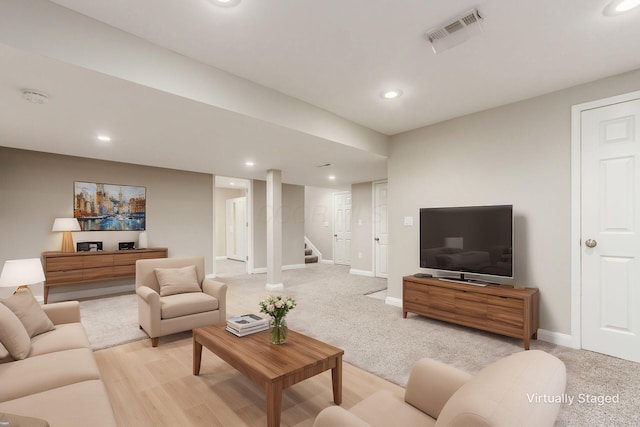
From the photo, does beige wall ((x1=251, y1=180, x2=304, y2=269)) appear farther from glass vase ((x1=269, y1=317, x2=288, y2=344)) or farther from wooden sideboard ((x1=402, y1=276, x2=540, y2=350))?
glass vase ((x1=269, y1=317, x2=288, y2=344))

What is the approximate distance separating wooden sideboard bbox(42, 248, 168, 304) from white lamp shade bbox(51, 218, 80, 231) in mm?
379

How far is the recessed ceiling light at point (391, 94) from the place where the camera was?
3186 mm

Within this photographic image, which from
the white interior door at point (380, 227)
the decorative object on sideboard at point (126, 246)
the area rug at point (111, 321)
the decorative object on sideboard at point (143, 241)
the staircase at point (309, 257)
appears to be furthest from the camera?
the staircase at point (309, 257)

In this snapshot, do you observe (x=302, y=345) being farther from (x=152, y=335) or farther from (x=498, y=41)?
(x=498, y=41)

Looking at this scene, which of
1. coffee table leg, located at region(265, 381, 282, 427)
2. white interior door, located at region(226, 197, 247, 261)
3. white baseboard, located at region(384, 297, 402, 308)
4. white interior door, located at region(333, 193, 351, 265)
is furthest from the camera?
white interior door, located at region(226, 197, 247, 261)

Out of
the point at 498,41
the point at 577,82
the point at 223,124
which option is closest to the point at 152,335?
the point at 223,124

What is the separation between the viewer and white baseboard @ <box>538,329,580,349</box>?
10.1ft

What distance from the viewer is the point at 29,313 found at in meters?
2.22

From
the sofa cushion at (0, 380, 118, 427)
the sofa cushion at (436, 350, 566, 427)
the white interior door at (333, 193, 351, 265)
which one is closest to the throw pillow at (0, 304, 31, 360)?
the sofa cushion at (0, 380, 118, 427)

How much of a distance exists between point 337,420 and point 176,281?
2.96 metres

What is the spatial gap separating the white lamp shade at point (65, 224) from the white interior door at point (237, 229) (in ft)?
15.1

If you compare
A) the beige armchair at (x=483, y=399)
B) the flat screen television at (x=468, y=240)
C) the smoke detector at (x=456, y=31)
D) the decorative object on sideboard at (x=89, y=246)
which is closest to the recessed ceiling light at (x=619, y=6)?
the smoke detector at (x=456, y=31)

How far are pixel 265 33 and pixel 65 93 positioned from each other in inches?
67.2

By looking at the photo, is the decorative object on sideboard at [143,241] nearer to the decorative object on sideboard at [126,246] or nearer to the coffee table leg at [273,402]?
the decorative object on sideboard at [126,246]
